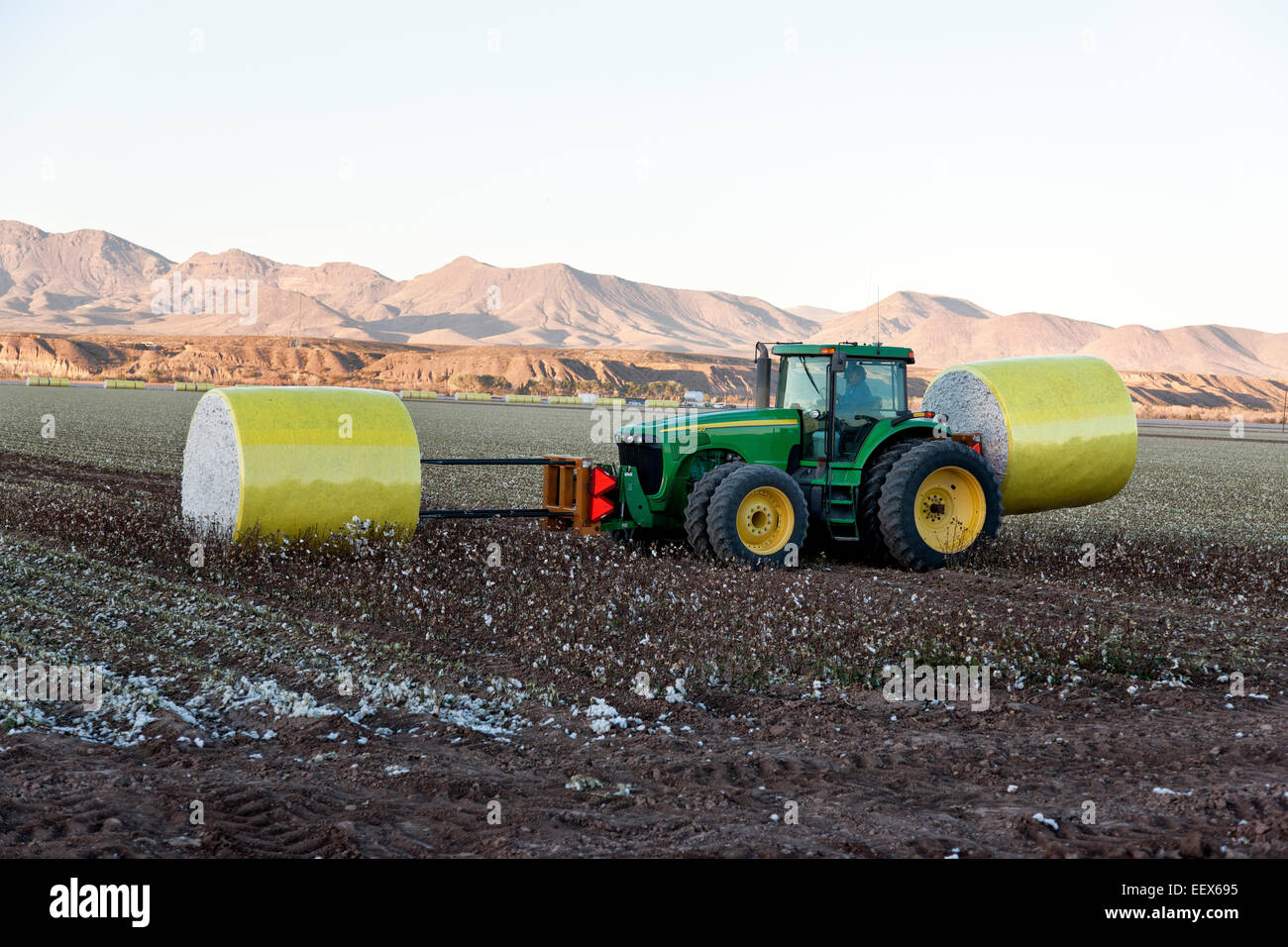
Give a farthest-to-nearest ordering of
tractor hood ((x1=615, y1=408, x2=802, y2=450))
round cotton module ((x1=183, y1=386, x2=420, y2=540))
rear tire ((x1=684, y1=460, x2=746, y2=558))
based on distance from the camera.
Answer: tractor hood ((x1=615, y1=408, x2=802, y2=450)) → rear tire ((x1=684, y1=460, x2=746, y2=558)) → round cotton module ((x1=183, y1=386, x2=420, y2=540))

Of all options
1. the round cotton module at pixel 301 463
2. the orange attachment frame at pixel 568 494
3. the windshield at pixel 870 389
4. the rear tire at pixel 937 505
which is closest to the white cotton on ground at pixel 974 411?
the rear tire at pixel 937 505

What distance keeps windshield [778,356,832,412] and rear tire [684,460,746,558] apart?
1357 millimetres

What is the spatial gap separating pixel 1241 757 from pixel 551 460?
27.5 feet

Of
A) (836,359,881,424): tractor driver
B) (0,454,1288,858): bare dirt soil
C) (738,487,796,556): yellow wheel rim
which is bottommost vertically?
Answer: (0,454,1288,858): bare dirt soil

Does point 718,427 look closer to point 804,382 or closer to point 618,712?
point 804,382

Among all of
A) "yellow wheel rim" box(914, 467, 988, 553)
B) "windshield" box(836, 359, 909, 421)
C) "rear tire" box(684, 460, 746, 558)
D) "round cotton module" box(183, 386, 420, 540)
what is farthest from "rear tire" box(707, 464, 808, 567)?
"round cotton module" box(183, 386, 420, 540)

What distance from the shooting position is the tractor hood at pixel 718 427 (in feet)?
42.3

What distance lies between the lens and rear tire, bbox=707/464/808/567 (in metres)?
11.9

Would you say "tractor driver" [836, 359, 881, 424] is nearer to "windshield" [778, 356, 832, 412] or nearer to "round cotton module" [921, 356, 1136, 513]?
"windshield" [778, 356, 832, 412]

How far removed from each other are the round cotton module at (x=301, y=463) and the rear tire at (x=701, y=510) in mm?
2881

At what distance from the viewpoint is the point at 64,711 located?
6.98 meters

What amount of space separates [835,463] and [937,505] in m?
1.40

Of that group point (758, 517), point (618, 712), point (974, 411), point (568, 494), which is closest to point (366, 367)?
point (568, 494)

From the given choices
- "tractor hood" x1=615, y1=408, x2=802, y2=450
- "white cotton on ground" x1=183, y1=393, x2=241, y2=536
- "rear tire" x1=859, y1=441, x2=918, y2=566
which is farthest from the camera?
"tractor hood" x1=615, y1=408, x2=802, y2=450
